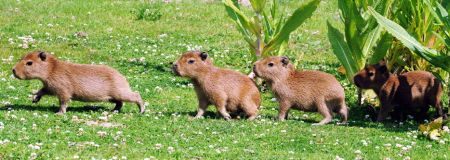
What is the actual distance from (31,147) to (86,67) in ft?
10.0

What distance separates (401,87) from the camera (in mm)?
13273

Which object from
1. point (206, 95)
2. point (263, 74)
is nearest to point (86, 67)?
point (206, 95)

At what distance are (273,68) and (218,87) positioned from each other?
0.92 meters

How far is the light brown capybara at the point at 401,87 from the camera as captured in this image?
13227 millimetres

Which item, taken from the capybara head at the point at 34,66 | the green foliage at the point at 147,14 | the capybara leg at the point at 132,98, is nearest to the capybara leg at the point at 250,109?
the capybara leg at the point at 132,98

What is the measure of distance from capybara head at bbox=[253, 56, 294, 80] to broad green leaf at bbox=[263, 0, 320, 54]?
1543 mm

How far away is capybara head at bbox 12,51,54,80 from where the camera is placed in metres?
12.8

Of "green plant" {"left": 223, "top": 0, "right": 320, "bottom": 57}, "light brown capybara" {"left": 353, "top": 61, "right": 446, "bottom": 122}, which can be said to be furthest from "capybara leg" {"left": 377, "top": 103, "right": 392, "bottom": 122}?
"green plant" {"left": 223, "top": 0, "right": 320, "bottom": 57}

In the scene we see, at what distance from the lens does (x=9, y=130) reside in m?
10.9

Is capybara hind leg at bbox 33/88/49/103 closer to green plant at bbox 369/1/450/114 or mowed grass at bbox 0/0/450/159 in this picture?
mowed grass at bbox 0/0/450/159

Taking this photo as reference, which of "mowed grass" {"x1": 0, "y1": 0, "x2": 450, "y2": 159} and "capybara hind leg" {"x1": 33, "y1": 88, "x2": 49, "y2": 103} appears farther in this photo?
"capybara hind leg" {"x1": 33, "y1": 88, "x2": 49, "y2": 103}

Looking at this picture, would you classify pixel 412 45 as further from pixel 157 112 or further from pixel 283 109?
pixel 157 112

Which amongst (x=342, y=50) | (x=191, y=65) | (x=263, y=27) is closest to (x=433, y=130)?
(x=342, y=50)

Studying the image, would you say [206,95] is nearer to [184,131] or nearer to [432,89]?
[184,131]
